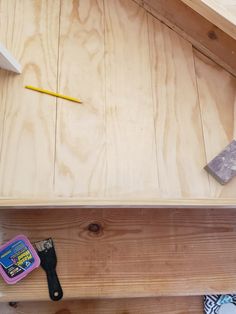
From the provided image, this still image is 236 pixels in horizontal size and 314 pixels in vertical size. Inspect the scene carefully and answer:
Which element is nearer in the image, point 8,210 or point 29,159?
point 29,159

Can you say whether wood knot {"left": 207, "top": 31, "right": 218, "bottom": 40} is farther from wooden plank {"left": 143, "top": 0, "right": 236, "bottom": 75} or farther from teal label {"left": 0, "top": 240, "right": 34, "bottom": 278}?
teal label {"left": 0, "top": 240, "right": 34, "bottom": 278}

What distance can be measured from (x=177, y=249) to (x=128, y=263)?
0.38ft

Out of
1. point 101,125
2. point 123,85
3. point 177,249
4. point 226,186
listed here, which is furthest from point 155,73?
point 177,249

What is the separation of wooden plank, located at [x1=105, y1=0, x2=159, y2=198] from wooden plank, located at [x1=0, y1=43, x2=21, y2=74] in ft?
0.63

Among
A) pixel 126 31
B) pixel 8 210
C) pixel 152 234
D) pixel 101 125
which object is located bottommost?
pixel 8 210

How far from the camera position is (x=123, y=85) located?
0.69m

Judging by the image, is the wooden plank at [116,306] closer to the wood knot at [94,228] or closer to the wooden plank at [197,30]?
the wood knot at [94,228]

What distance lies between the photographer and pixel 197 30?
72 cm

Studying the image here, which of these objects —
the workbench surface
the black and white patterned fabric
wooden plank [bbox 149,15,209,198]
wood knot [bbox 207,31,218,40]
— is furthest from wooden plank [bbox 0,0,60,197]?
the black and white patterned fabric

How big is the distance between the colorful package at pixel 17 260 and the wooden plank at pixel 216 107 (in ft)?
1.29

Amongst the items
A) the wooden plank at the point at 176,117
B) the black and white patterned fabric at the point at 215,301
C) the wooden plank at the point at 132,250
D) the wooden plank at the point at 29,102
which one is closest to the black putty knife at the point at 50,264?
the wooden plank at the point at 132,250

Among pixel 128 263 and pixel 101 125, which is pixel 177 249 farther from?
pixel 101 125

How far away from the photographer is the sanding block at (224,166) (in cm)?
61

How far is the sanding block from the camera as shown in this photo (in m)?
0.61
